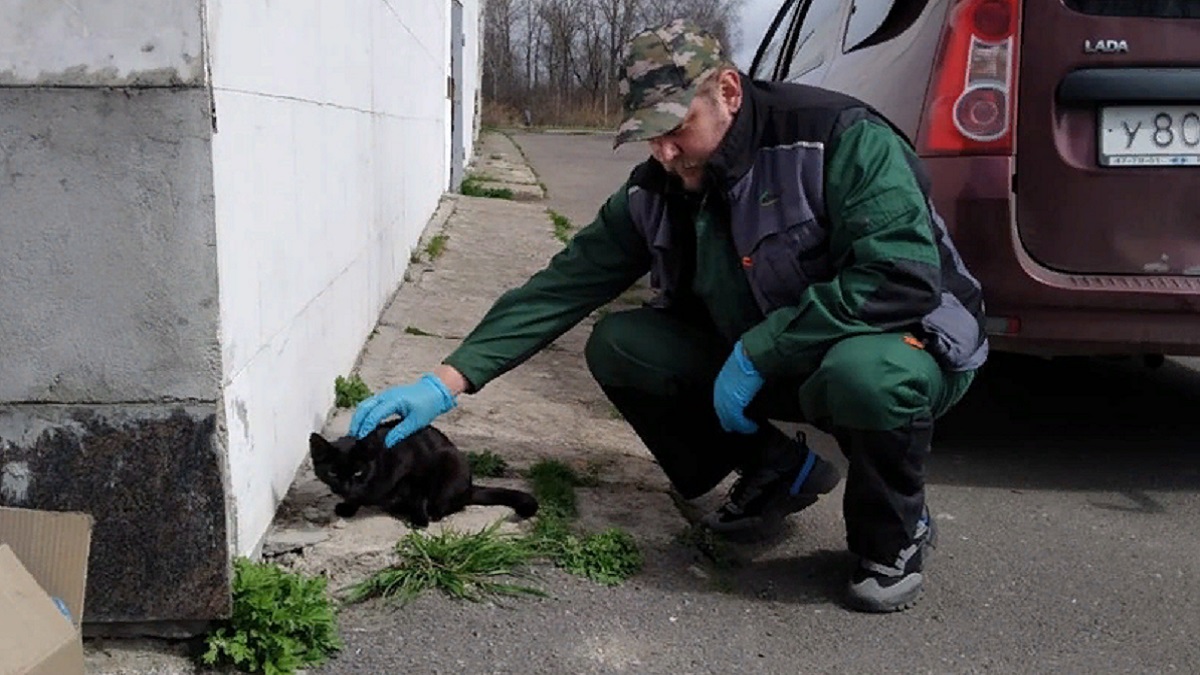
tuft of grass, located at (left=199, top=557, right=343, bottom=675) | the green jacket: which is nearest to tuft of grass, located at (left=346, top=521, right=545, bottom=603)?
tuft of grass, located at (left=199, top=557, right=343, bottom=675)

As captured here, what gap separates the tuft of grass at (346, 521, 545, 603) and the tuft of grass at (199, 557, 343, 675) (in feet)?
0.75

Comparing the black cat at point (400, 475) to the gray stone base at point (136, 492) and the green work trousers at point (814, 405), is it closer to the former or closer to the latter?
the green work trousers at point (814, 405)

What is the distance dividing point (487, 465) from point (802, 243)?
3.88 feet

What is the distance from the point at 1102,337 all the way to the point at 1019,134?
0.64 metres

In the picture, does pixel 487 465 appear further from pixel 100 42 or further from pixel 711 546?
pixel 100 42

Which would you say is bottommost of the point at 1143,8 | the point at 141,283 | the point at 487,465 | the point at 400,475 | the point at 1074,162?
the point at 487,465

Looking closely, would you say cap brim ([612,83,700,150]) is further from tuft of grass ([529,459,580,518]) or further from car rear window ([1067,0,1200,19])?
car rear window ([1067,0,1200,19])

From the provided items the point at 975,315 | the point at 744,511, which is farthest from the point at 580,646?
the point at 975,315

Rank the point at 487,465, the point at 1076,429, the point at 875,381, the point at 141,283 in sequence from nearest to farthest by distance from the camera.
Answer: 1. the point at 141,283
2. the point at 875,381
3. the point at 487,465
4. the point at 1076,429

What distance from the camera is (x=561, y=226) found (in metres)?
10.4

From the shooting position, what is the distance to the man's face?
9.00 ft

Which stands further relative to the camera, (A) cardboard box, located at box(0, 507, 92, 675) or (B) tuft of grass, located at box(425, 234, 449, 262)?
(B) tuft of grass, located at box(425, 234, 449, 262)

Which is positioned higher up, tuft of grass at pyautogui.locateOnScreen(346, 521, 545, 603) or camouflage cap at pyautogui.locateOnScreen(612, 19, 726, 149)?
camouflage cap at pyautogui.locateOnScreen(612, 19, 726, 149)

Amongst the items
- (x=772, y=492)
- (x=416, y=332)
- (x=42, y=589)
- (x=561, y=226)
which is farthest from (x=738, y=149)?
(x=561, y=226)
